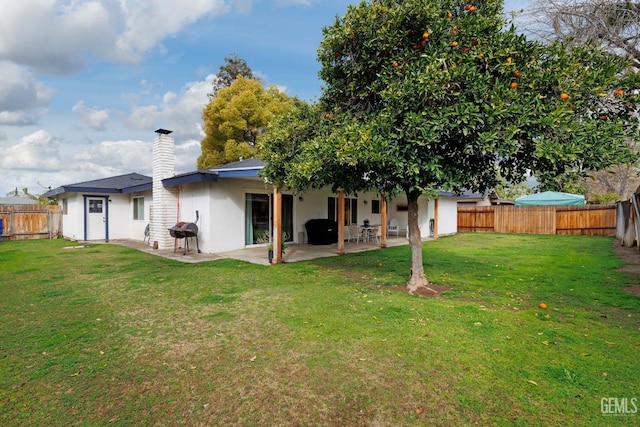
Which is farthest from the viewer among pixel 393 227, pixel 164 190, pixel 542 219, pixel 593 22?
pixel 542 219

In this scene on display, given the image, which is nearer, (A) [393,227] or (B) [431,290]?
(B) [431,290]

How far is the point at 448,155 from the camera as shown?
4914mm

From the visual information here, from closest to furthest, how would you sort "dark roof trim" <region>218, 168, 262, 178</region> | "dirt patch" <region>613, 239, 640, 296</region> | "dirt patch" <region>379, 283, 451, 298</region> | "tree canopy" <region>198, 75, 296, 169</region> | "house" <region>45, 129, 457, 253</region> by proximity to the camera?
"dirt patch" <region>379, 283, 451, 298</region> → "dirt patch" <region>613, 239, 640, 296</region> → "dark roof trim" <region>218, 168, 262, 178</region> → "house" <region>45, 129, 457, 253</region> → "tree canopy" <region>198, 75, 296, 169</region>

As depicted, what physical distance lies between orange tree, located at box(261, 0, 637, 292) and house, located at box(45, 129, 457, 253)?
322cm

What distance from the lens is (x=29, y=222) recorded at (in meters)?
15.7

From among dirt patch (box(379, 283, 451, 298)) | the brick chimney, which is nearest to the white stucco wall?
the brick chimney

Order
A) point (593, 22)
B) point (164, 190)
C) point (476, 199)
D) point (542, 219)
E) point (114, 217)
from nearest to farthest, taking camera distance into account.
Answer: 1. point (593, 22)
2. point (164, 190)
3. point (114, 217)
4. point (542, 219)
5. point (476, 199)

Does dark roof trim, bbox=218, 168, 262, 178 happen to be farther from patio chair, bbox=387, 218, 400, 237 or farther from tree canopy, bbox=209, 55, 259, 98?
tree canopy, bbox=209, 55, 259, 98

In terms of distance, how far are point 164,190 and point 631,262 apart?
13.7m

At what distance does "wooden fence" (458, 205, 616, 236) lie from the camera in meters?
16.3

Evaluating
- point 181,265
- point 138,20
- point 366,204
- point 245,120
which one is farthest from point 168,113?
point 181,265

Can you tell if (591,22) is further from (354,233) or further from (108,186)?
(108,186)

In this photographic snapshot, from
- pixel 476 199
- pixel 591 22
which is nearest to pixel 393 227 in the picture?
pixel 591 22

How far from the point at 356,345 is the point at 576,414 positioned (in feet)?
6.07
